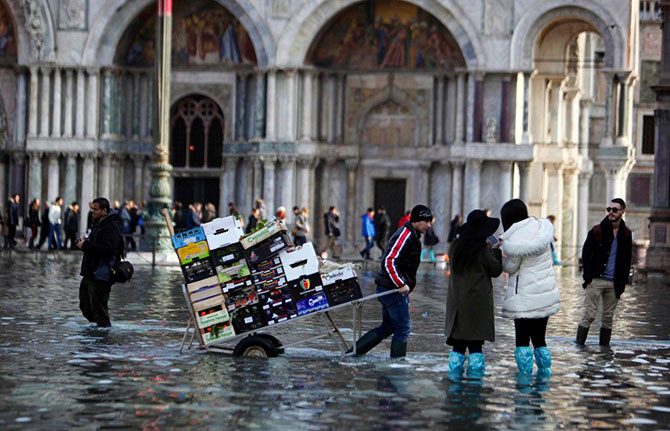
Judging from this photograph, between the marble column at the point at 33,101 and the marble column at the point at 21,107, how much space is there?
0.51 meters

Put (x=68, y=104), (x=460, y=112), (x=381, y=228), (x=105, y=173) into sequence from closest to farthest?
(x=381, y=228), (x=460, y=112), (x=68, y=104), (x=105, y=173)

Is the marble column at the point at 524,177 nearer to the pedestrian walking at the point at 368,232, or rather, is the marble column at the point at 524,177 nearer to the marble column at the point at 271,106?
the pedestrian walking at the point at 368,232

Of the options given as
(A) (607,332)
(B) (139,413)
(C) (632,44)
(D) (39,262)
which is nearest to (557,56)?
(C) (632,44)

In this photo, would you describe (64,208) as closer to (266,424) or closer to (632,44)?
(632,44)

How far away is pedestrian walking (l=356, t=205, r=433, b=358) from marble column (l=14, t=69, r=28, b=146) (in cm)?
3207

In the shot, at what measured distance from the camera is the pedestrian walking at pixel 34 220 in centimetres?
4297

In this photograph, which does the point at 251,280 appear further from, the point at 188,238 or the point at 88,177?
the point at 88,177

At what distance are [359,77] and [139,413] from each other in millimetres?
34875

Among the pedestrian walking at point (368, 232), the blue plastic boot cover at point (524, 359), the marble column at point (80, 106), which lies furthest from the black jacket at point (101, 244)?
the marble column at point (80, 106)

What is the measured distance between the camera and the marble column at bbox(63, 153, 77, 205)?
152 feet

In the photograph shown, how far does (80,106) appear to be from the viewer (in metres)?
46.2

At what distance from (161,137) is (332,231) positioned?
758cm

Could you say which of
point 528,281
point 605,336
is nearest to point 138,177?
point 605,336

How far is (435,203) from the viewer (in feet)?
153
